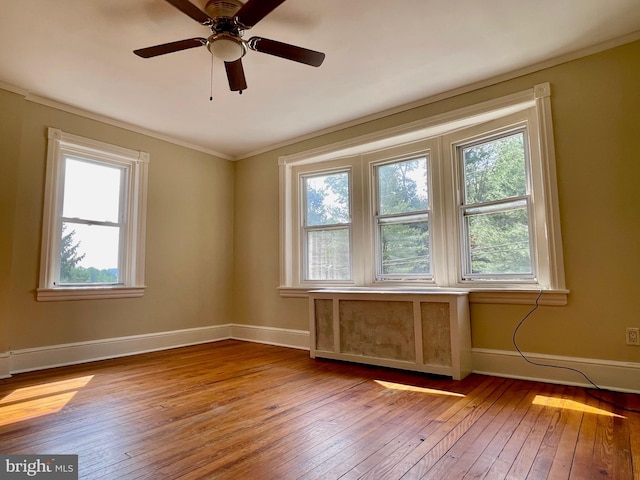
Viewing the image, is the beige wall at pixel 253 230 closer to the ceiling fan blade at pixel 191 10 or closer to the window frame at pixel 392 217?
the window frame at pixel 392 217

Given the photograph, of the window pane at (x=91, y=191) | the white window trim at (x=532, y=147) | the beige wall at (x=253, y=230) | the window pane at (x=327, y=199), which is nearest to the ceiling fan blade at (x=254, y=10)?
the beige wall at (x=253, y=230)

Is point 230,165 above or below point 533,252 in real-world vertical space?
above

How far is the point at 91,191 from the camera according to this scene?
4062mm

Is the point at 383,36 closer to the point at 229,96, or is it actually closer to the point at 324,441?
the point at 229,96

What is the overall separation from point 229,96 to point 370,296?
236 centimetres

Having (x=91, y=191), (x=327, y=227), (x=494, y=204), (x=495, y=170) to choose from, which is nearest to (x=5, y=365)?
(x=91, y=191)

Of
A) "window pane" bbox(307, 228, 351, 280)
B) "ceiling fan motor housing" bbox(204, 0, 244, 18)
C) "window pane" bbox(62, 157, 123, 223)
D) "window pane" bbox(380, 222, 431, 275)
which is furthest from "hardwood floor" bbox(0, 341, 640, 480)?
"ceiling fan motor housing" bbox(204, 0, 244, 18)

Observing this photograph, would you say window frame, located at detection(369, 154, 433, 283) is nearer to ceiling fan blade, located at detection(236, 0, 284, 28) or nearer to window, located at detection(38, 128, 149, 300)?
ceiling fan blade, located at detection(236, 0, 284, 28)

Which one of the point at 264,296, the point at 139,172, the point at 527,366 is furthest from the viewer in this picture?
the point at 264,296

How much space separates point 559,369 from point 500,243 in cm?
111

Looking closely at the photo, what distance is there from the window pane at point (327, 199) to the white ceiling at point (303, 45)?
851 millimetres

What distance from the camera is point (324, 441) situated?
1959 mm

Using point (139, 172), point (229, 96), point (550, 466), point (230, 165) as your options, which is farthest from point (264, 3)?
point (230, 165)

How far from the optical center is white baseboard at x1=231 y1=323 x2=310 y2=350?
14.8 feet
